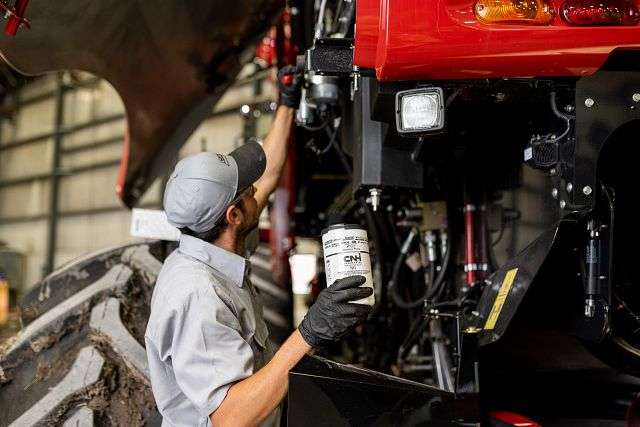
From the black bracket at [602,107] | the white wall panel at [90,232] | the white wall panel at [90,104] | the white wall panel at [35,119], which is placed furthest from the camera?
the white wall panel at [35,119]

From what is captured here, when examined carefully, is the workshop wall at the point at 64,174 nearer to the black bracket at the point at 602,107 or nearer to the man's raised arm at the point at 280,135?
the man's raised arm at the point at 280,135

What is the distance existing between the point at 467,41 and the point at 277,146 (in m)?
1.11

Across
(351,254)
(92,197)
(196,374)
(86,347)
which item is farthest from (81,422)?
(92,197)

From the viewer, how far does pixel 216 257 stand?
168 centimetres

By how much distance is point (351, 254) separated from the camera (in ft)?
4.79

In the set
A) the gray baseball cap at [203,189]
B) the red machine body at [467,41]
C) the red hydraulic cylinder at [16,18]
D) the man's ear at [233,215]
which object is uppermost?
the red hydraulic cylinder at [16,18]

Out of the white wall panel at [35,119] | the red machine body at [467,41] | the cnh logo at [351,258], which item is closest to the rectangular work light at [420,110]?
the red machine body at [467,41]

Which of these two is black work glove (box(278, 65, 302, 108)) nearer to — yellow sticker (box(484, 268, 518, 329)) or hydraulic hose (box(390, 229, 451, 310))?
hydraulic hose (box(390, 229, 451, 310))

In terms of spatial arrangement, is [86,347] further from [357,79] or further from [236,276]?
[357,79]

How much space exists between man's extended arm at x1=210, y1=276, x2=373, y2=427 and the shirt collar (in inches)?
12.4

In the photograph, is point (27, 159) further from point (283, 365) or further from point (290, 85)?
point (283, 365)

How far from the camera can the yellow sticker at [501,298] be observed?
1711 millimetres

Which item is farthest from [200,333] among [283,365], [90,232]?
[90,232]

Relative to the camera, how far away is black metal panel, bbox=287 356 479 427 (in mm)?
1396
